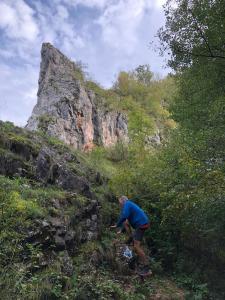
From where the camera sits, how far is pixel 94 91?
36625mm

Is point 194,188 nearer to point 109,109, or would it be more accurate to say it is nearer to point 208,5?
point 208,5

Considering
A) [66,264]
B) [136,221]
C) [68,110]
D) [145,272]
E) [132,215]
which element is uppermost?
[68,110]

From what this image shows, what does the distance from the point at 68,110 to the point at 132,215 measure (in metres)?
22.6

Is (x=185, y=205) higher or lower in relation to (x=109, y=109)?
lower

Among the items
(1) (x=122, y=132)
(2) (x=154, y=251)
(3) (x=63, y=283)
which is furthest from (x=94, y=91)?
(3) (x=63, y=283)

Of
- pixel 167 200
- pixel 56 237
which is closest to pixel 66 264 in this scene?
pixel 56 237

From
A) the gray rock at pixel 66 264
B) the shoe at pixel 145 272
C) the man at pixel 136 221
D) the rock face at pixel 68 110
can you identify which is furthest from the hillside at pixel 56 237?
the rock face at pixel 68 110

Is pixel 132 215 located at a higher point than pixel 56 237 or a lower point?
higher

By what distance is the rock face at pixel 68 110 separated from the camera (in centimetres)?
3003

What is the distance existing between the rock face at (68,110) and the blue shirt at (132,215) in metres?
19.2

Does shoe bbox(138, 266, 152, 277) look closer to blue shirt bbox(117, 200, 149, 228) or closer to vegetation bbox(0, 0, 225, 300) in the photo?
vegetation bbox(0, 0, 225, 300)

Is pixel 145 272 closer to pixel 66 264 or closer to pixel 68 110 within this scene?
pixel 66 264

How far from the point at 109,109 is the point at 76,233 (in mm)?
29403

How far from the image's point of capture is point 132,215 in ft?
31.5
